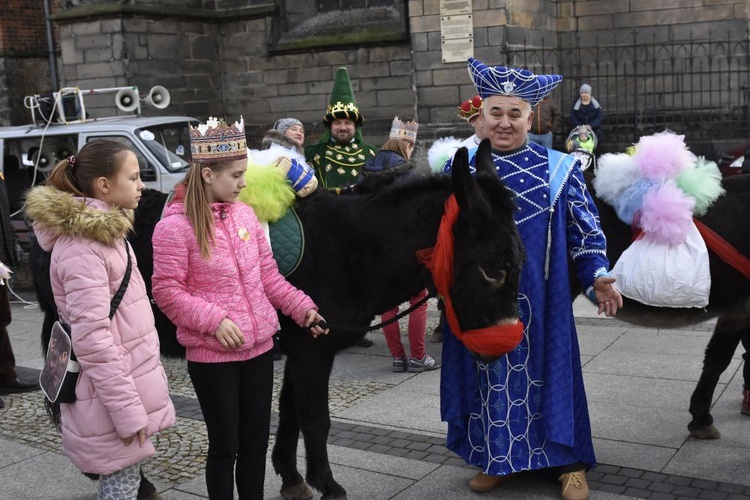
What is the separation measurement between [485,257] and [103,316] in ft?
4.93

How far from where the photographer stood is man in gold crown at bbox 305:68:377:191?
741 centimetres

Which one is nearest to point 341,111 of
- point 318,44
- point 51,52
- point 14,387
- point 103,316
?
point 14,387

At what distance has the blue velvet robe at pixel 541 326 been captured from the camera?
13.4 ft

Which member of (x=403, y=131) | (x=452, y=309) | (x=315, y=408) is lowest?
(x=315, y=408)

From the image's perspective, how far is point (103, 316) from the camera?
3.07 meters

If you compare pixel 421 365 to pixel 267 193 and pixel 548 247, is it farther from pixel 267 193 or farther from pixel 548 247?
pixel 267 193

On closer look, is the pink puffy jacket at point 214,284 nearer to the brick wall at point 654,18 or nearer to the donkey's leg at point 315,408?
the donkey's leg at point 315,408

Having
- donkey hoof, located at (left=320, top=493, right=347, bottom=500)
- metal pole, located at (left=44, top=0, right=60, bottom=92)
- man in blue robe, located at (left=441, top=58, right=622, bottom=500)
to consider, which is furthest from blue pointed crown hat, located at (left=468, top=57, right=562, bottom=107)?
metal pole, located at (left=44, top=0, right=60, bottom=92)

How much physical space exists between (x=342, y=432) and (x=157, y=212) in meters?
1.85

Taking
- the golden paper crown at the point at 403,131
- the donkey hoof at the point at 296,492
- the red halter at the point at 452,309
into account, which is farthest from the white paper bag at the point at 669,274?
the golden paper crown at the point at 403,131

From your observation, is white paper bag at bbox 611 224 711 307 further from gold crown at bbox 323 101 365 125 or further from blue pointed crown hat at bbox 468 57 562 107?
gold crown at bbox 323 101 365 125

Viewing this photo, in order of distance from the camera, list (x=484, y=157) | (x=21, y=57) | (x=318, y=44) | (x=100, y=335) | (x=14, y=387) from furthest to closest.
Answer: (x=21, y=57) < (x=318, y=44) < (x=14, y=387) < (x=484, y=157) < (x=100, y=335)

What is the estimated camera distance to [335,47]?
1648 cm

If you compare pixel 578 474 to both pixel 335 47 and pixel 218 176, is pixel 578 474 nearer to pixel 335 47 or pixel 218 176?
pixel 218 176
